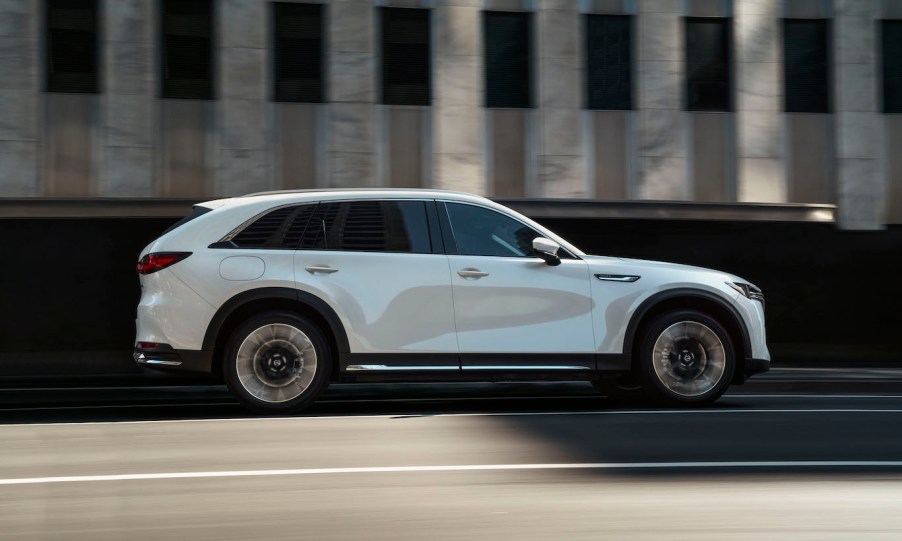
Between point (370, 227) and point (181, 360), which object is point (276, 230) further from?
point (181, 360)

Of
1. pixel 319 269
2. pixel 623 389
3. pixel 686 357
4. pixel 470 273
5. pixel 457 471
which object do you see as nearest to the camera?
pixel 457 471

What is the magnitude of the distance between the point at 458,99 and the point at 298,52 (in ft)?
8.19

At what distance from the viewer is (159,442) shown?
25.7 ft

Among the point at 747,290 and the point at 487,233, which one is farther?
the point at 747,290

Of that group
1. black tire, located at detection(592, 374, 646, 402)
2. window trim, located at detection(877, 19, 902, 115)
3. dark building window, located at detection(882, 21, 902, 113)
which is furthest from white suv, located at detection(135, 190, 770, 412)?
dark building window, located at detection(882, 21, 902, 113)

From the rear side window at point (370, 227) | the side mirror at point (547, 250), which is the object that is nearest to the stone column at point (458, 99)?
the rear side window at point (370, 227)

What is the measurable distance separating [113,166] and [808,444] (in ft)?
40.6

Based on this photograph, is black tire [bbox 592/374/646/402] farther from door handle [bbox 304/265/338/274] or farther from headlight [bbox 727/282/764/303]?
door handle [bbox 304/265/338/274]

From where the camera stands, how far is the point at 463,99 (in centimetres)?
1861

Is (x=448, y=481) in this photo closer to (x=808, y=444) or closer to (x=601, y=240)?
(x=808, y=444)

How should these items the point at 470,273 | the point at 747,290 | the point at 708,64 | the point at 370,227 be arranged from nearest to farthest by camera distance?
1. the point at 470,273
2. the point at 370,227
3. the point at 747,290
4. the point at 708,64

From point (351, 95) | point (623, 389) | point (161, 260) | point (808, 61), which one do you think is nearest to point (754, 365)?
point (623, 389)

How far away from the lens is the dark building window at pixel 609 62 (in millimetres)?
19047

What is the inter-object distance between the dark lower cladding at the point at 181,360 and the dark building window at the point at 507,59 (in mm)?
10408
